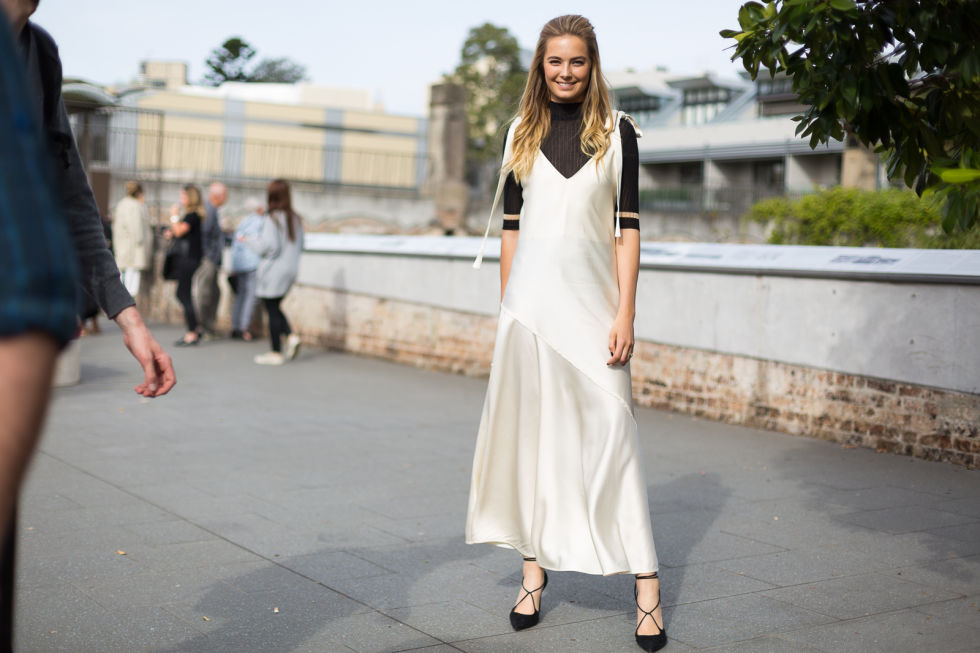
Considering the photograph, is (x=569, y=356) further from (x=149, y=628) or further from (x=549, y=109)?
(x=149, y=628)

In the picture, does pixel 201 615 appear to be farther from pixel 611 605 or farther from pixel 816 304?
pixel 816 304

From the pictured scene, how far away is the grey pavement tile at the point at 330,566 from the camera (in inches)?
189

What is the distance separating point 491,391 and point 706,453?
13.6ft

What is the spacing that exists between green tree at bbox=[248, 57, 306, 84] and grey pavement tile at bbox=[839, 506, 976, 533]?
8618 cm

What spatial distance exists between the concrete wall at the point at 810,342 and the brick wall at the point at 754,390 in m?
0.01

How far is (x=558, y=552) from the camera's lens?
3.99 m

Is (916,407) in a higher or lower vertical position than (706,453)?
higher

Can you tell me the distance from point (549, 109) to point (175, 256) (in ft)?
39.1

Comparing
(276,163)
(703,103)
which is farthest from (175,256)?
(703,103)

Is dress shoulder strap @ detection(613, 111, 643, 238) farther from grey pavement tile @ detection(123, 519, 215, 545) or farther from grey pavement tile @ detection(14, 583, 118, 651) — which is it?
grey pavement tile @ detection(123, 519, 215, 545)

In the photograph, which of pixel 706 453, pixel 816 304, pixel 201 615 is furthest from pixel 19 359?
pixel 816 304

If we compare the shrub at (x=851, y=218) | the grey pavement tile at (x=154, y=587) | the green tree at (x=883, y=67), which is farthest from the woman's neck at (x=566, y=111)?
the shrub at (x=851, y=218)

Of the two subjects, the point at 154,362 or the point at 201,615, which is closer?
the point at 154,362

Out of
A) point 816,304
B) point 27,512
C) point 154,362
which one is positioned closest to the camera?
point 154,362
